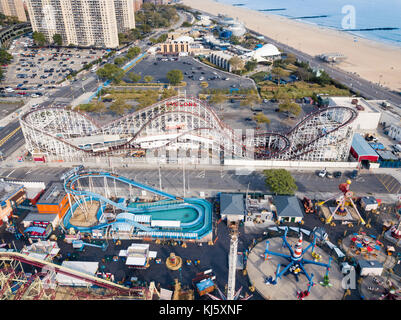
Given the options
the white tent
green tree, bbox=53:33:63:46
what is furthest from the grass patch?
green tree, bbox=53:33:63:46

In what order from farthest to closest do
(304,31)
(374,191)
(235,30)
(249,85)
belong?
(304,31) < (235,30) < (249,85) < (374,191)

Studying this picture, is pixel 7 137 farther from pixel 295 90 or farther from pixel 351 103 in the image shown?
pixel 351 103

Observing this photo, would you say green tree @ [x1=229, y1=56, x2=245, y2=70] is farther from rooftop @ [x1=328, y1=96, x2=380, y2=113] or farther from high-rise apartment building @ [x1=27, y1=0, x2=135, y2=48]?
high-rise apartment building @ [x1=27, y1=0, x2=135, y2=48]

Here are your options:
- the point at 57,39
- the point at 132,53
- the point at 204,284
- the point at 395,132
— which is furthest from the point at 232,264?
the point at 57,39

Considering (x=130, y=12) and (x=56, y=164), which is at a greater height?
(x=130, y=12)

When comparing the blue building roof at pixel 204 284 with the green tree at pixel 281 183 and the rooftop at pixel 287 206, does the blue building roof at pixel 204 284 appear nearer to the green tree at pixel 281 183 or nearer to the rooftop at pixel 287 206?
the rooftop at pixel 287 206

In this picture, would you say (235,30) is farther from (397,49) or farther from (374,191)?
(374,191)

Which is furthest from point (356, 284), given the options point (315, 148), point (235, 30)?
point (235, 30)
